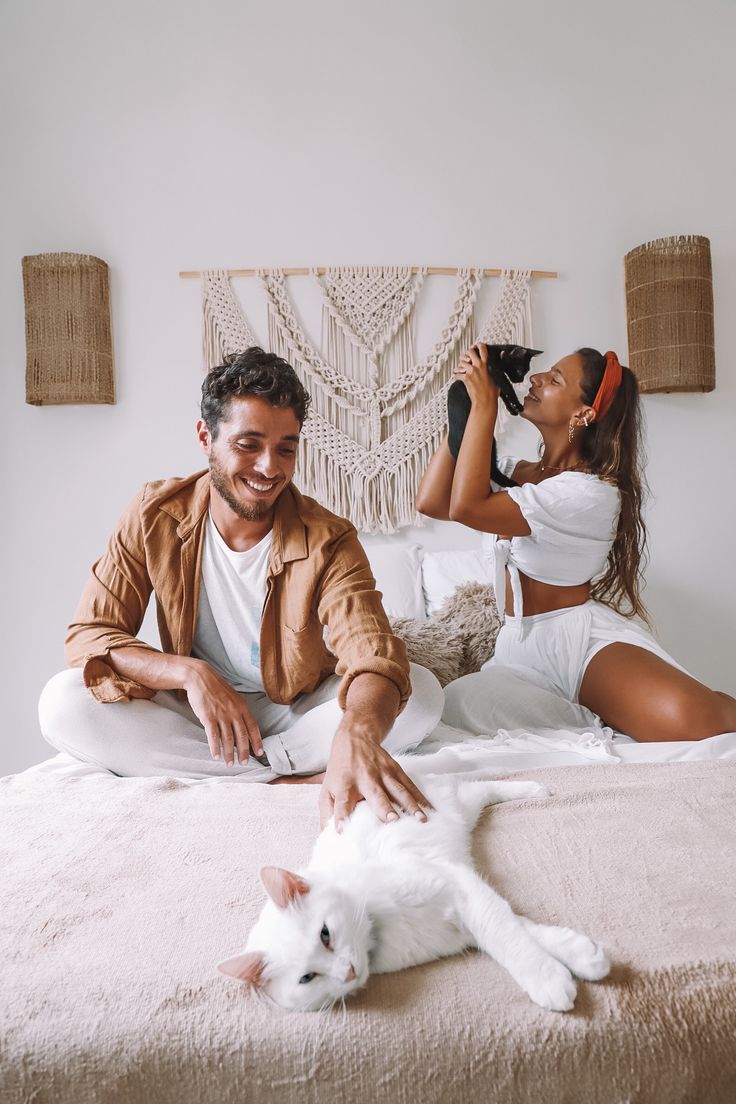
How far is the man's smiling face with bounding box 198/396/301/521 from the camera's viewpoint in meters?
1.56

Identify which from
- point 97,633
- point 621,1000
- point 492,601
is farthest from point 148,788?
point 492,601

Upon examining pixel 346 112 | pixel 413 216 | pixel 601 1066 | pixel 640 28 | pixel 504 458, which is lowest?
pixel 601 1066

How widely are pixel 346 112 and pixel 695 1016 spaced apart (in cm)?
273

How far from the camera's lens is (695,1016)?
2.20ft

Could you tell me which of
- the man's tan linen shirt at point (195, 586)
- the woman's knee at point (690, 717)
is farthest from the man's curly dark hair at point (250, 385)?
the woman's knee at point (690, 717)

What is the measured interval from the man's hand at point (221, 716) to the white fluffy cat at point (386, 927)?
1.76 feet

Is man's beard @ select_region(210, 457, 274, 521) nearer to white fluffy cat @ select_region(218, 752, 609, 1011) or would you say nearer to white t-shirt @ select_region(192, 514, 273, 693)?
white t-shirt @ select_region(192, 514, 273, 693)

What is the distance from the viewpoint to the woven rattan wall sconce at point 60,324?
2527 millimetres

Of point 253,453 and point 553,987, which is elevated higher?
point 253,453

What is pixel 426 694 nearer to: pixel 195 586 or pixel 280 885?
pixel 195 586

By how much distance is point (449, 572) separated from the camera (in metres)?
2.39

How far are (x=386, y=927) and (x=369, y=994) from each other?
0.07m

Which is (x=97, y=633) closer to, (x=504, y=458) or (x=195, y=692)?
(x=195, y=692)

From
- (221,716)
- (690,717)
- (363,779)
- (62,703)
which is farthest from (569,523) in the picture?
(62,703)
